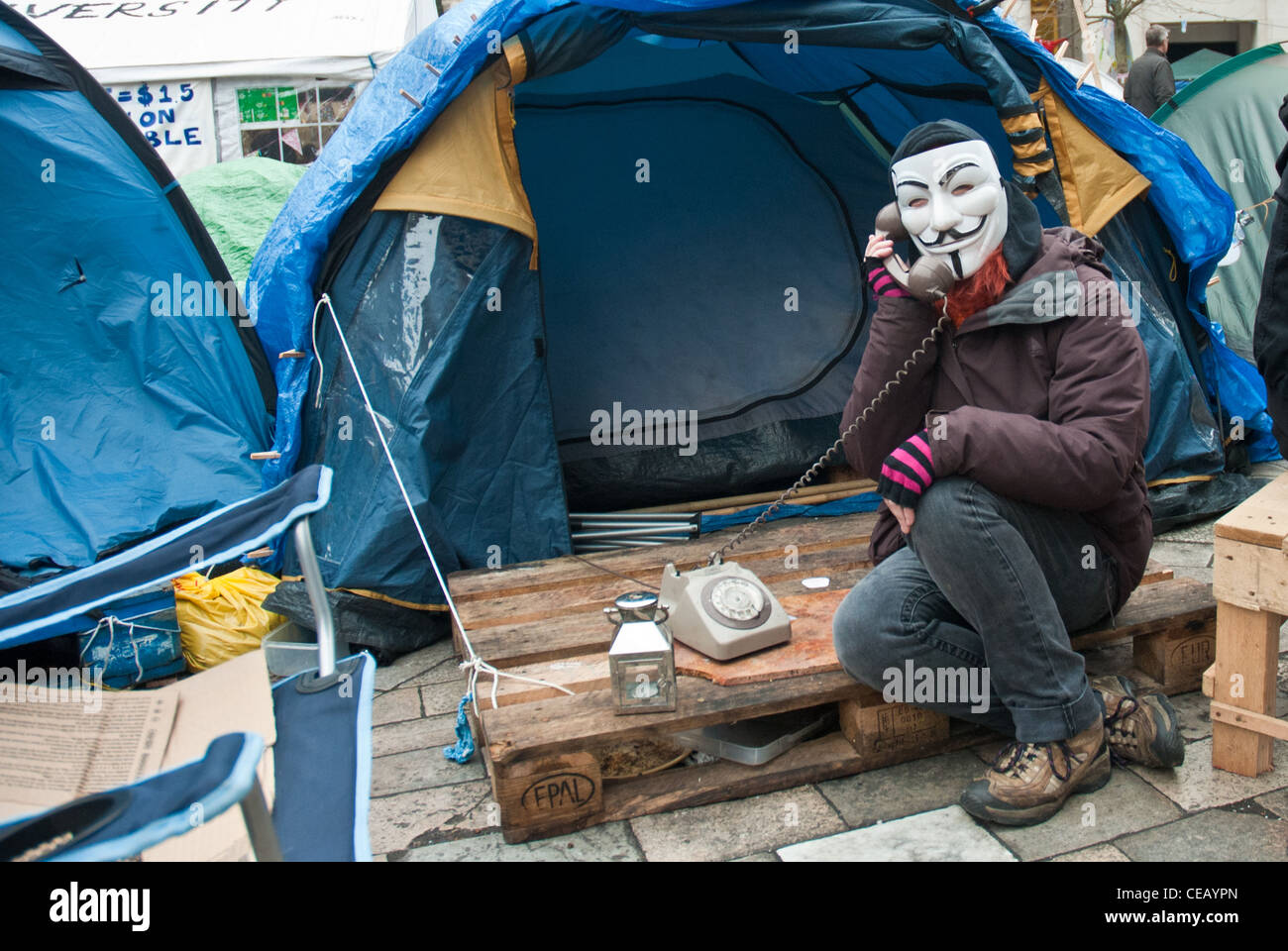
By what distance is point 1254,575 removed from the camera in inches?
74.3

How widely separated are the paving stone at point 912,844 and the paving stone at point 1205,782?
380 millimetres

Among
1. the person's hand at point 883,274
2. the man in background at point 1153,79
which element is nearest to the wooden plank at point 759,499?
the person's hand at point 883,274

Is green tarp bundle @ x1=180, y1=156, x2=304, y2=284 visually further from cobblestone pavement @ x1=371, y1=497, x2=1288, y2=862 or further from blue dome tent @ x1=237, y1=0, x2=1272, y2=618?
cobblestone pavement @ x1=371, y1=497, x2=1288, y2=862

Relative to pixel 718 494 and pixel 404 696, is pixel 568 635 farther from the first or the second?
pixel 718 494

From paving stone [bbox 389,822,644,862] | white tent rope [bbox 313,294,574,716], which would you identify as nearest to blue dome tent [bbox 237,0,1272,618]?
white tent rope [bbox 313,294,574,716]

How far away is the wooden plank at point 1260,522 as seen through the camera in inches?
72.5

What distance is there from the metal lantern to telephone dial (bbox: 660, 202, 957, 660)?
21 centimetres

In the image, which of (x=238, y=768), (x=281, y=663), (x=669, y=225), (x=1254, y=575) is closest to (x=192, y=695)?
(x=238, y=768)

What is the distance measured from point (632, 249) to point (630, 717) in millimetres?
2382

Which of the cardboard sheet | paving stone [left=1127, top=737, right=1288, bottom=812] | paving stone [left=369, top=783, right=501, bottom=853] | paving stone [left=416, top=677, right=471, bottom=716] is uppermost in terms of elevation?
the cardboard sheet

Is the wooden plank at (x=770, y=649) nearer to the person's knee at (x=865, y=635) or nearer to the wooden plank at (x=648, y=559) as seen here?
the person's knee at (x=865, y=635)

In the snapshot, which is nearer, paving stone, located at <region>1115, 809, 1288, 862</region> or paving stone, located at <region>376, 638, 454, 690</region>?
paving stone, located at <region>1115, 809, 1288, 862</region>

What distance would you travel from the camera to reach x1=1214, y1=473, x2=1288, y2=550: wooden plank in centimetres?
184

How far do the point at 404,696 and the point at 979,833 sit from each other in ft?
5.00
